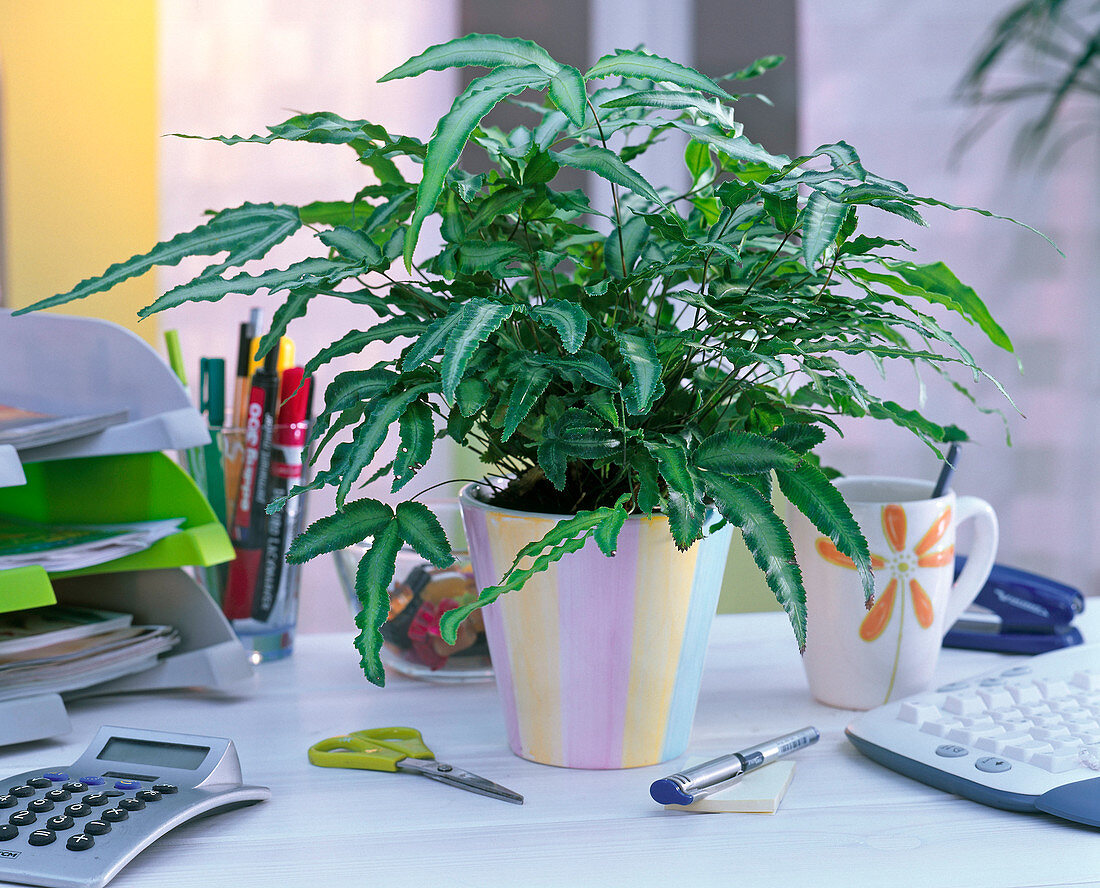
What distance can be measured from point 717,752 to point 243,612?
38 cm

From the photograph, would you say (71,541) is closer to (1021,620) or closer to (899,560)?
(899,560)

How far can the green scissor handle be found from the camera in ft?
1.78

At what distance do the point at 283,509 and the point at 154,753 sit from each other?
27 centimetres

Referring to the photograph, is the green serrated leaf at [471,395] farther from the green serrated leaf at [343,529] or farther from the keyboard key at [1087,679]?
the keyboard key at [1087,679]

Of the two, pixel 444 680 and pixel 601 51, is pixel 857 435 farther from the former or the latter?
pixel 444 680

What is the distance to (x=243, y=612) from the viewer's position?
0.76 meters

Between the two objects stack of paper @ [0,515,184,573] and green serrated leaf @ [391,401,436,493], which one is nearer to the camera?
green serrated leaf @ [391,401,436,493]

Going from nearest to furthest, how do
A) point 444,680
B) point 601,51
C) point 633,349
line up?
point 633,349, point 444,680, point 601,51

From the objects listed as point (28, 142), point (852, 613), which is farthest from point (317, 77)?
point (852, 613)

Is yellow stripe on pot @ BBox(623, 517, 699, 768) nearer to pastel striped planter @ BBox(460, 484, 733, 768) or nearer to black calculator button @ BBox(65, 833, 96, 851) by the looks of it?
pastel striped planter @ BBox(460, 484, 733, 768)

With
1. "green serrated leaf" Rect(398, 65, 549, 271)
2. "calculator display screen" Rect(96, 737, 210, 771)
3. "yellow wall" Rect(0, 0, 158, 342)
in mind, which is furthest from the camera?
"yellow wall" Rect(0, 0, 158, 342)

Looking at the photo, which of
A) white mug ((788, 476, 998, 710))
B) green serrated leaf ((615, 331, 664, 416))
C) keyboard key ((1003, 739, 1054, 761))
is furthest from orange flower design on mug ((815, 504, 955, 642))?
green serrated leaf ((615, 331, 664, 416))

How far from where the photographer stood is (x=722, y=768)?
1.64 ft

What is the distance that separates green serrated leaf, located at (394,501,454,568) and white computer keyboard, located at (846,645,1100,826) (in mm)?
260
